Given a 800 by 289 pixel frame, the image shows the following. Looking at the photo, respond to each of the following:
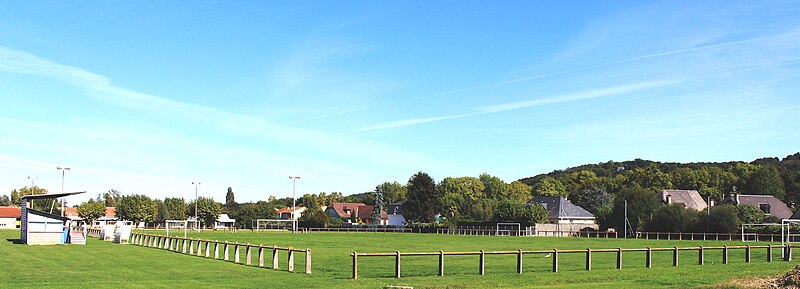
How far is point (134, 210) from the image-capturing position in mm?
133375

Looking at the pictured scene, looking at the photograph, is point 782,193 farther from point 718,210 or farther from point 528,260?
point 528,260

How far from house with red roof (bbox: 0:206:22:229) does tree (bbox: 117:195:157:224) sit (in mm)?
16652

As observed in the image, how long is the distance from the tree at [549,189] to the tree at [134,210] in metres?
91.9


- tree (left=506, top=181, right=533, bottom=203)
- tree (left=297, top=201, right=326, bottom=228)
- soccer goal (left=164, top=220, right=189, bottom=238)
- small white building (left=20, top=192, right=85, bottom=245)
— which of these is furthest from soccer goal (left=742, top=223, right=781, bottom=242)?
tree (left=506, top=181, right=533, bottom=203)

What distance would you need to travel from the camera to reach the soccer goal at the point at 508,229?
342 feet

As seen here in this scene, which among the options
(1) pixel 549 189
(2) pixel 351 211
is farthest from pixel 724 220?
(2) pixel 351 211

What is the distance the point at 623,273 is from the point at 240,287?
44.8 feet

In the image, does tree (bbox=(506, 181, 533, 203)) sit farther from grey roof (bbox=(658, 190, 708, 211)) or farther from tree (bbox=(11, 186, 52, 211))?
tree (bbox=(11, 186, 52, 211))

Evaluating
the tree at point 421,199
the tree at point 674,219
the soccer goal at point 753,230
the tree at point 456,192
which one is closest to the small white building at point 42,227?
the soccer goal at point 753,230

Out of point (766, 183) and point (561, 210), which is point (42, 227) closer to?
point (561, 210)

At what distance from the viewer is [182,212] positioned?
148 meters

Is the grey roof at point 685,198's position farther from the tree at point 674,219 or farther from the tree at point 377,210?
the tree at point 377,210

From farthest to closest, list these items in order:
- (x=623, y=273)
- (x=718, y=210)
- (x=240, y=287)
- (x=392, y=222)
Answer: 1. (x=392, y=222)
2. (x=718, y=210)
3. (x=623, y=273)
4. (x=240, y=287)

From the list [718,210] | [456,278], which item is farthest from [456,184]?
[456,278]
